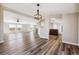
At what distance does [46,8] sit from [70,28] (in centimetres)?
71

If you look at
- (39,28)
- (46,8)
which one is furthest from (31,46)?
(46,8)

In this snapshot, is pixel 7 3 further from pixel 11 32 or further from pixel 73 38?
pixel 73 38

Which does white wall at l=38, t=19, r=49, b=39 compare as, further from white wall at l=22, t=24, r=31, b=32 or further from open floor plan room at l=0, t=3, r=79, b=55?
white wall at l=22, t=24, r=31, b=32

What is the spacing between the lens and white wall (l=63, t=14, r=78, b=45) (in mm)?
1982

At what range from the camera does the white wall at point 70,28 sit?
6.50 ft

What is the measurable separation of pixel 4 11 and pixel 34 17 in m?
0.65

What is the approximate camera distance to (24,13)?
1990 millimetres

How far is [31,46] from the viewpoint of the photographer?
197cm

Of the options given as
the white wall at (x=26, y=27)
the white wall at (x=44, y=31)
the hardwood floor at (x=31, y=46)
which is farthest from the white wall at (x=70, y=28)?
the white wall at (x=26, y=27)

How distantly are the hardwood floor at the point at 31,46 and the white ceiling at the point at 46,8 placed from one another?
531 millimetres

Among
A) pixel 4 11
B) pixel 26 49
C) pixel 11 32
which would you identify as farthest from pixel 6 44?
pixel 4 11

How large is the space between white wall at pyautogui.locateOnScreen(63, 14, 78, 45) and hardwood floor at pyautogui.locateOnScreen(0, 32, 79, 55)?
A: 0.14 meters

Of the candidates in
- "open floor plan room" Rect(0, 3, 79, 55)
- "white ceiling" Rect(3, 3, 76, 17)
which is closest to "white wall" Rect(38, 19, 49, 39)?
"open floor plan room" Rect(0, 3, 79, 55)

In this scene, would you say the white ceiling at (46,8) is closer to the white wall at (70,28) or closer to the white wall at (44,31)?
the white wall at (70,28)
